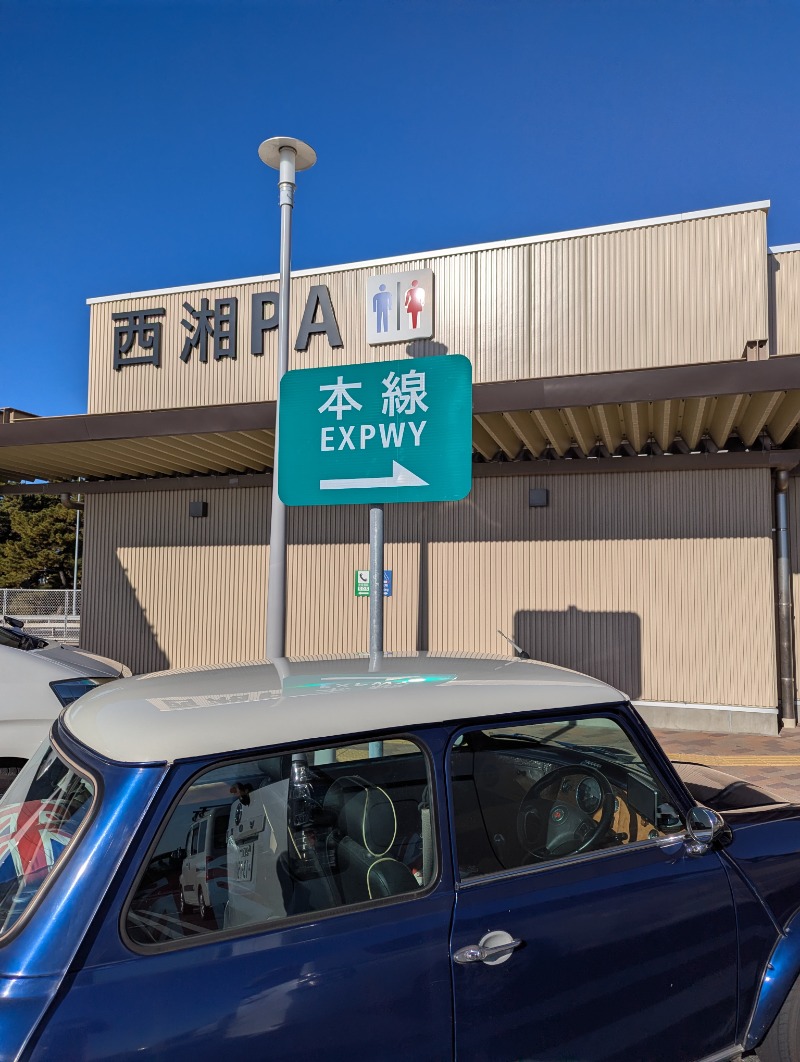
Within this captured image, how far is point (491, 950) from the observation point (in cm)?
196

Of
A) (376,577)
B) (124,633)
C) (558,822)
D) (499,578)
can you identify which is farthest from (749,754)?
(124,633)

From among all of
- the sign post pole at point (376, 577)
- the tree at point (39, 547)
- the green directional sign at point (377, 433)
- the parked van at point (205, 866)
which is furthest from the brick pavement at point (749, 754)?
the tree at point (39, 547)

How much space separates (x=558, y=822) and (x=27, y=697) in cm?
395

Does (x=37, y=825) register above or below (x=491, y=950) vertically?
above

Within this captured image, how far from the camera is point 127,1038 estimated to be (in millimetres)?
1585

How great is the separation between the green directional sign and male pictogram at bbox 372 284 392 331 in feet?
22.6

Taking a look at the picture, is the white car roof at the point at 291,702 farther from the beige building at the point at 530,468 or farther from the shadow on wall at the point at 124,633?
the shadow on wall at the point at 124,633

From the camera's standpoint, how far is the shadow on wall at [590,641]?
10141mm

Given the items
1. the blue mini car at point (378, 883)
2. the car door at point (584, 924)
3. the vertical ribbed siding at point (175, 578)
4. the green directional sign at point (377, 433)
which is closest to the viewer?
the blue mini car at point (378, 883)

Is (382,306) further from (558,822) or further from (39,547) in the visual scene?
(39,547)

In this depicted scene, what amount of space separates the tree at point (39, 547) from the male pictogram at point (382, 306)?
32726mm

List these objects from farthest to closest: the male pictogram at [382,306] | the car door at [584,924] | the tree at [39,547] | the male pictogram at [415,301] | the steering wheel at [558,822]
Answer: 1. the tree at [39,547]
2. the male pictogram at [382,306]
3. the male pictogram at [415,301]
4. the steering wheel at [558,822]
5. the car door at [584,924]


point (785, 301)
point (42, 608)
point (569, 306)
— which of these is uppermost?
point (569, 306)

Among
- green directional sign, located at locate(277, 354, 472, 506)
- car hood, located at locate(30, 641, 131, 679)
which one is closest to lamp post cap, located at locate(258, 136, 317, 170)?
green directional sign, located at locate(277, 354, 472, 506)
